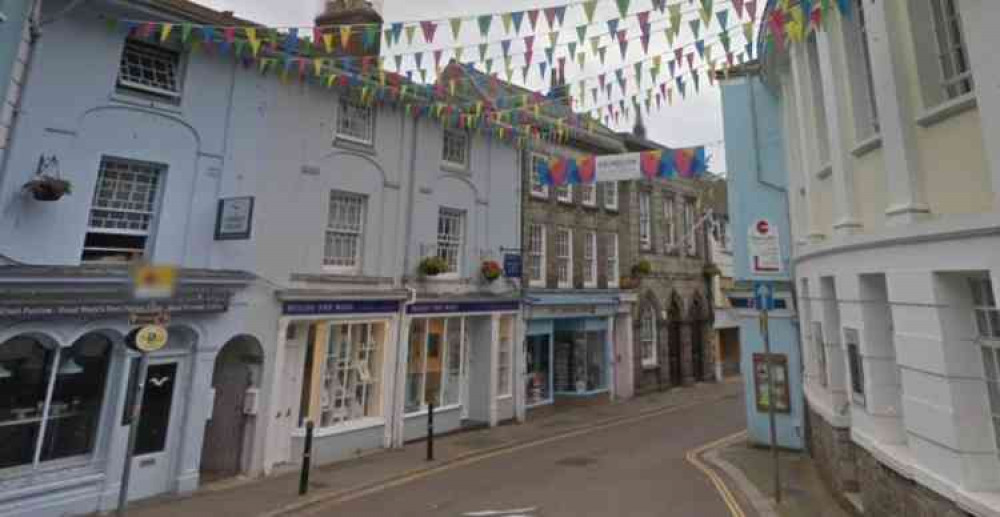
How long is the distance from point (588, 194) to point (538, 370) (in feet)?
21.8

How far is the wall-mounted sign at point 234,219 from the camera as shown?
9.04m

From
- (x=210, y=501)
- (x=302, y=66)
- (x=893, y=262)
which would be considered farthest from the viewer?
(x=302, y=66)

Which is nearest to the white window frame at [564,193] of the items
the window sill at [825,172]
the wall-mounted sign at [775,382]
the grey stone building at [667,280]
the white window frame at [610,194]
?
the white window frame at [610,194]

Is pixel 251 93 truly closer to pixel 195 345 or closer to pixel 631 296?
pixel 195 345

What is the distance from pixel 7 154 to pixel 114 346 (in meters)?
3.29

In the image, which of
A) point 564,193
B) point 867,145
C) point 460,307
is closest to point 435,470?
point 460,307

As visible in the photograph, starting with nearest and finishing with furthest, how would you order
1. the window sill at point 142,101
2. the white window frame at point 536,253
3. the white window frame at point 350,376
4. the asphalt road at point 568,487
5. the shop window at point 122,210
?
the asphalt road at point 568,487
the shop window at point 122,210
the window sill at point 142,101
the white window frame at point 350,376
the white window frame at point 536,253

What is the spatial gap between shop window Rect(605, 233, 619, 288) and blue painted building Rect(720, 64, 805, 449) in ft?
21.7

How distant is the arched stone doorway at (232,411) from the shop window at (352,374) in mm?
1571

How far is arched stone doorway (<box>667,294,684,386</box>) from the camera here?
21406 millimetres

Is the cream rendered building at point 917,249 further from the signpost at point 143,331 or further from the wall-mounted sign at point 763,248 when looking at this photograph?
the signpost at point 143,331

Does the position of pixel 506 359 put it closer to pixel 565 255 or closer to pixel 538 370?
pixel 538 370

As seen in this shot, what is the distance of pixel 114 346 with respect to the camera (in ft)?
28.0

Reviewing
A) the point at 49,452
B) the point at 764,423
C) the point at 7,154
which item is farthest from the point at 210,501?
the point at 764,423
